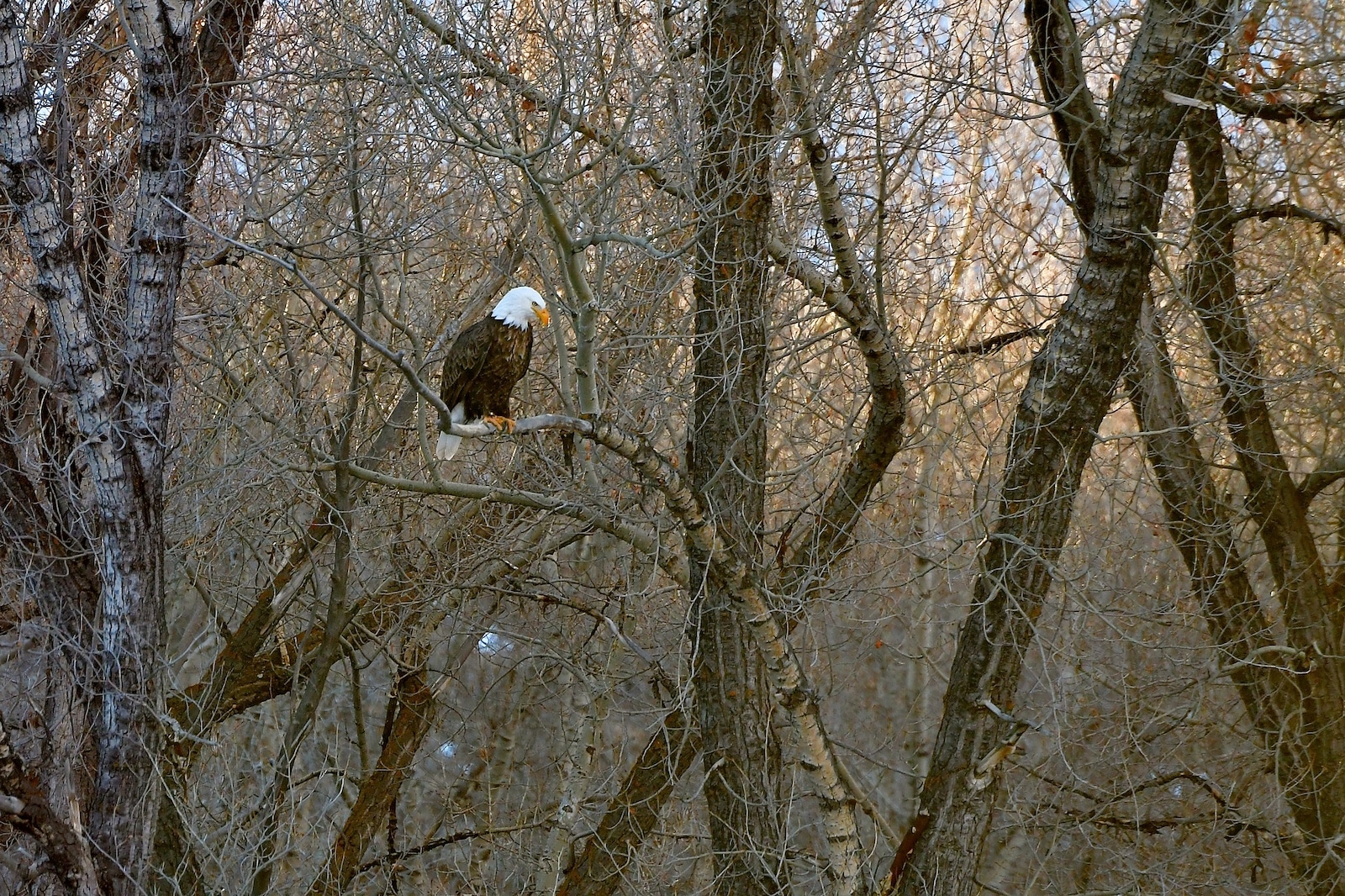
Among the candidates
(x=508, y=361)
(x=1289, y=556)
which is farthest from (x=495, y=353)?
(x=1289, y=556)

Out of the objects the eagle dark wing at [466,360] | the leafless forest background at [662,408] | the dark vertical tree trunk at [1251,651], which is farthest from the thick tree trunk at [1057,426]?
the eagle dark wing at [466,360]

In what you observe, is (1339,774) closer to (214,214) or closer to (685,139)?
(685,139)

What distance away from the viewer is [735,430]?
5.66 meters

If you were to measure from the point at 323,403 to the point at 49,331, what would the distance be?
1.64 meters

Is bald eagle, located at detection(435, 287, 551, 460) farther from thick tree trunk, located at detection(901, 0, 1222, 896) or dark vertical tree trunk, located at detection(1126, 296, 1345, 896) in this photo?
dark vertical tree trunk, located at detection(1126, 296, 1345, 896)

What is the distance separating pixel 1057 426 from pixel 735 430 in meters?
1.51

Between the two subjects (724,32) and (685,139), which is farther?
(724,32)

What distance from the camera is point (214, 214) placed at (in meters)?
6.95

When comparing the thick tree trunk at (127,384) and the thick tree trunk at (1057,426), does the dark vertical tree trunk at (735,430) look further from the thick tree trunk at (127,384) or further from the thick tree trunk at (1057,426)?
the thick tree trunk at (127,384)

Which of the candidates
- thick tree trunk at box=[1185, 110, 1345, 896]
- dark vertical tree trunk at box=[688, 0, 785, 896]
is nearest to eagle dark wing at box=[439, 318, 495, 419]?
dark vertical tree trunk at box=[688, 0, 785, 896]

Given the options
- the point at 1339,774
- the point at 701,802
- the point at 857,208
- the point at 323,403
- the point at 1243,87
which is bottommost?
the point at 701,802

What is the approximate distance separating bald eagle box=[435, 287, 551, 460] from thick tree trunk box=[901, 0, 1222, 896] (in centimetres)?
245

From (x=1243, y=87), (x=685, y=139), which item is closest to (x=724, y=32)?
(x=685, y=139)

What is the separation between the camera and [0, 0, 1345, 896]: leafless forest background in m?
5.48
